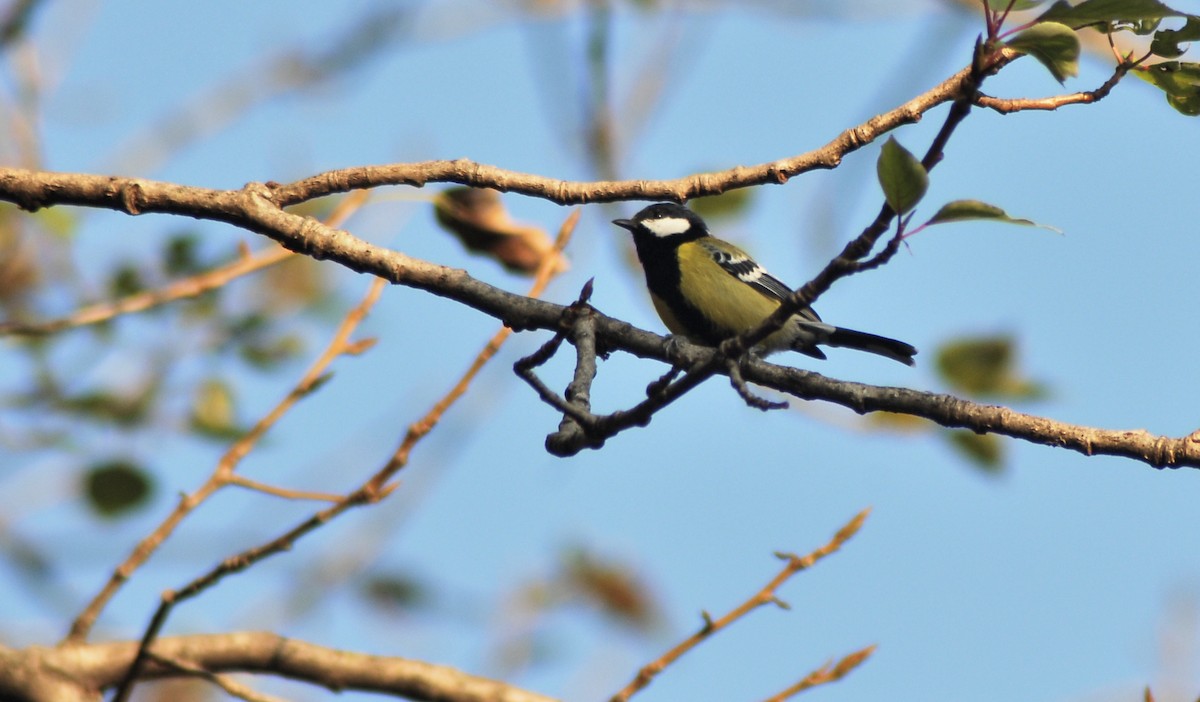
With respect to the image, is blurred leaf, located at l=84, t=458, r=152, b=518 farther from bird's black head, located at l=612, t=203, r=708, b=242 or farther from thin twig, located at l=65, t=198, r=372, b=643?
bird's black head, located at l=612, t=203, r=708, b=242

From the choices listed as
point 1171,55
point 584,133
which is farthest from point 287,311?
point 1171,55

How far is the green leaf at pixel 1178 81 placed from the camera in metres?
2.40

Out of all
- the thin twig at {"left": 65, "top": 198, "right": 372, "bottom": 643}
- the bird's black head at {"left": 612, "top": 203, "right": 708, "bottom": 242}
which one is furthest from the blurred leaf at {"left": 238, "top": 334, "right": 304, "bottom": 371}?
the bird's black head at {"left": 612, "top": 203, "right": 708, "bottom": 242}

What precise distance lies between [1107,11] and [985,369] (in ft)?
7.00

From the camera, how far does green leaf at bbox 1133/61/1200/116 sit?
2402 millimetres

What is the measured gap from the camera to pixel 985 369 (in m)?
4.06

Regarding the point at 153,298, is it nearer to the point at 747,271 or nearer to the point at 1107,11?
the point at 1107,11

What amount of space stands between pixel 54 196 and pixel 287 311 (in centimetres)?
222

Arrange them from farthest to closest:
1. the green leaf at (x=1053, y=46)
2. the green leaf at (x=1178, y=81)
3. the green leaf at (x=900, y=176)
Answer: the green leaf at (x=1178, y=81) < the green leaf at (x=1053, y=46) < the green leaf at (x=900, y=176)

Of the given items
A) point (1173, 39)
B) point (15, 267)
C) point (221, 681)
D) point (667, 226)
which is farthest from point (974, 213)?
point (667, 226)

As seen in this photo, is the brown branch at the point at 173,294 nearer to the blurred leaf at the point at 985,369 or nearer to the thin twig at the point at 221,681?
the thin twig at the point at 221,681

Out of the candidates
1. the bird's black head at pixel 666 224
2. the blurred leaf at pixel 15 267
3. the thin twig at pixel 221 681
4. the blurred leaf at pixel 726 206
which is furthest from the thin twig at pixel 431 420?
the bird's black head at pixel 666 224

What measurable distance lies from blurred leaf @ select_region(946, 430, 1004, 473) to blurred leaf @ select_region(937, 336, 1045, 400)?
0.18 meters

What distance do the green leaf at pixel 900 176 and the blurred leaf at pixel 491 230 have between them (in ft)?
5.46
